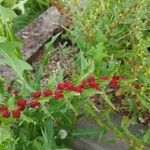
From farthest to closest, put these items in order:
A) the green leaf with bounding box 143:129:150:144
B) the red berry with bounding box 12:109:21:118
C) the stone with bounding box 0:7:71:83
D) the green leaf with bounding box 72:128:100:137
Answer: the stone with bounding box 0:7:71:83
the green leaf with bounding box 72:128:100:137
the green leaf with bounding box 143:129:150:144
the red berry with bounding box 12:109:21:118

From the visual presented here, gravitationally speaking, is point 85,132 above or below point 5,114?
A: below

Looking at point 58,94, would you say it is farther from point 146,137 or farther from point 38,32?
point 38,32

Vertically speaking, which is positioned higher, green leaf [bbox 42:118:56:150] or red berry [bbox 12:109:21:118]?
red berry [bbox 12:109:21:118]

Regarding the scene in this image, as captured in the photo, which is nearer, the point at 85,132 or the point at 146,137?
the point at 146,137

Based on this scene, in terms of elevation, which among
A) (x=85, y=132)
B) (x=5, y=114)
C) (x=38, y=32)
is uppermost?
(x=5, y=114)

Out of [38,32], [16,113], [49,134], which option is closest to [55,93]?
[16,113]

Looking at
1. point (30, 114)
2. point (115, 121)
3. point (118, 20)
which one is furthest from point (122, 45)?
point (30, 114)

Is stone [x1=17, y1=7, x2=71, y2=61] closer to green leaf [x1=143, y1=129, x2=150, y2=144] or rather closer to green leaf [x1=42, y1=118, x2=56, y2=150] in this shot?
green leaf [x1=42, y1=118, x2=56, y2=150]

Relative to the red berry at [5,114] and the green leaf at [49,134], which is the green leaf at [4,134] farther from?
the green leaf at [49,134]

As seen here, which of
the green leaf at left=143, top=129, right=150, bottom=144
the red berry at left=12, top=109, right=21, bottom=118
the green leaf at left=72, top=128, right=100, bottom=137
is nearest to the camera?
the red berry at left=12, top=109, right=21, bottom=118

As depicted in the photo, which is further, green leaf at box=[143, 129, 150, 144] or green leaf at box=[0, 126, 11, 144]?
green leaf at box=[143, 129, 150, 144]

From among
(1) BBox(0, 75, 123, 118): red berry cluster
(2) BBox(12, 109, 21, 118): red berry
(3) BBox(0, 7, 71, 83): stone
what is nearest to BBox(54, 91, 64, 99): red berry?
(1) BBox(0, 75, 123, 118): red berry cluster
